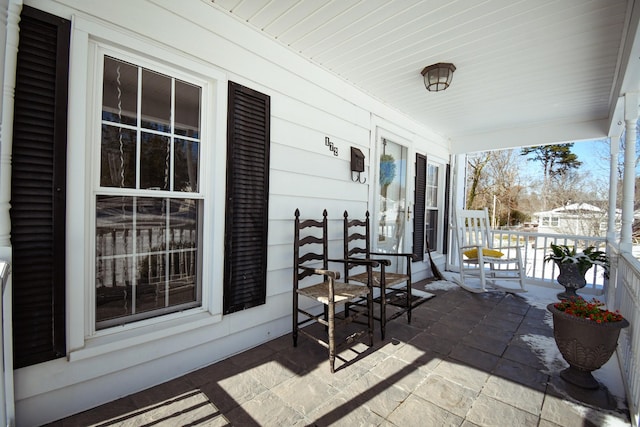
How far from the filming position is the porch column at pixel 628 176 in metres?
2.68

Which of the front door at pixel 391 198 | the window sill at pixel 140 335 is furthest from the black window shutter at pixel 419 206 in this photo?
the window sill at pixel 140 335

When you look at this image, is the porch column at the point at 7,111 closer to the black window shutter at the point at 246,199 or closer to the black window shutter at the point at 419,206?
the black window shutter at the point at 246,199

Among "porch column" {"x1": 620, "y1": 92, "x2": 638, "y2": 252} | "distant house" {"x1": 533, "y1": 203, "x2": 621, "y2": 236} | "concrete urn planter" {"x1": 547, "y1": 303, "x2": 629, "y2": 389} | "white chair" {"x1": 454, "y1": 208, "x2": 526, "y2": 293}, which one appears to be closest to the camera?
"concrete urn planter" {"x1": 547, "y1": 303, "x2": 629, "y2": 389}

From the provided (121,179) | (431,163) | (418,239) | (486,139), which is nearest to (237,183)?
(121,179)

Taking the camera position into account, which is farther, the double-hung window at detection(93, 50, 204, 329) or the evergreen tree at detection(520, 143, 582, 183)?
the evergreen tree at detection(520, 143, 582, 183)

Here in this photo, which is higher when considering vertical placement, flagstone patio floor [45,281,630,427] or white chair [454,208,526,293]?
white chair [454,208,526,293]

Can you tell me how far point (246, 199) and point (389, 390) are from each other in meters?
1.64

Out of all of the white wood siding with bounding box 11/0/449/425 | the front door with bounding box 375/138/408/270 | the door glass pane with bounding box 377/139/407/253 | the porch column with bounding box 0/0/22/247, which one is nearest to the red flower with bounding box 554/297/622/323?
the white wood siding with bounding box 11/0/449/425

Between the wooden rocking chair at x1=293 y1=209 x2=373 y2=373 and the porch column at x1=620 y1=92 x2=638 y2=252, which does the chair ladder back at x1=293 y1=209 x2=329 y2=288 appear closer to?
the wooden rocking chair at x1=293 y1=209 x2=373 y2=373

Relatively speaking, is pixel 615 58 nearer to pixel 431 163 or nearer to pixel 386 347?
pixel 431 163

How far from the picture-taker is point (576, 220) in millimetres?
10711

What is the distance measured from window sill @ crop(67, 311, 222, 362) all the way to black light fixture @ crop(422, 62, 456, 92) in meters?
2.79

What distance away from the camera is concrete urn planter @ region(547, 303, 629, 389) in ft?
5.95

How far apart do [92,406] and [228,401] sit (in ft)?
2.41
